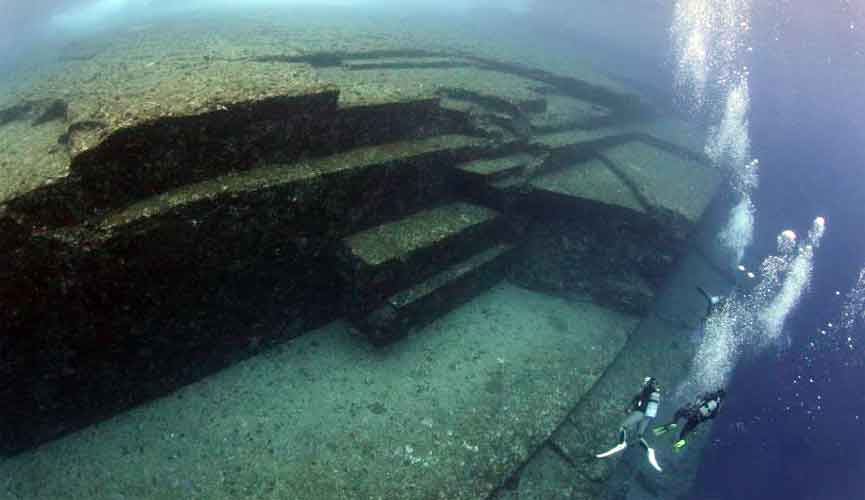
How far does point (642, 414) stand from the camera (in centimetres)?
Answer: 505

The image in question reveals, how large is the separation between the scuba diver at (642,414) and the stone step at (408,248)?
110 inches

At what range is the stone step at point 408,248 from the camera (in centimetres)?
505

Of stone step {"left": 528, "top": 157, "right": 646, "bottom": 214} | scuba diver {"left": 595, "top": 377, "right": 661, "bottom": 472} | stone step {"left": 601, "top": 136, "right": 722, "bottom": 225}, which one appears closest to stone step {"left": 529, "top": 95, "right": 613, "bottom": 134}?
stone step {"left": 601, "top": 136, "right": 722, "bottom": 225}

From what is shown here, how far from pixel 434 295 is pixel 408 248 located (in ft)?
2.53

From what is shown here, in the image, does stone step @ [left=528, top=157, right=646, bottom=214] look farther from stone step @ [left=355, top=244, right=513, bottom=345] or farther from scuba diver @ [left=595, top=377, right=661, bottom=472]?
scuba diver @ [left=595, top=377, right=661, bottom=472]

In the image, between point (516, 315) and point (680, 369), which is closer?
point (516, 315)

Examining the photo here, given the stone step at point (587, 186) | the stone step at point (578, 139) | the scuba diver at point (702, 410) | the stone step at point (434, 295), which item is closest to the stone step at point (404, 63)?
the stone step at point (578, 139)

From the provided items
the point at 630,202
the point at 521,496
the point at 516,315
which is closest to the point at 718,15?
the point at 630,202

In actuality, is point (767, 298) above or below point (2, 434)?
below

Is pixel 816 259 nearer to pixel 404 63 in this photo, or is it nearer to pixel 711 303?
pixel 711 303

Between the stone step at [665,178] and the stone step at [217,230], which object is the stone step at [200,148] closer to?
the stone step at [217,230]

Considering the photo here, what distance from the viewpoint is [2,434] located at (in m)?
3.57

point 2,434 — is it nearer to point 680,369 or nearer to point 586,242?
point 586,242

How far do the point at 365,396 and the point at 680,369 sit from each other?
5.18 metres
